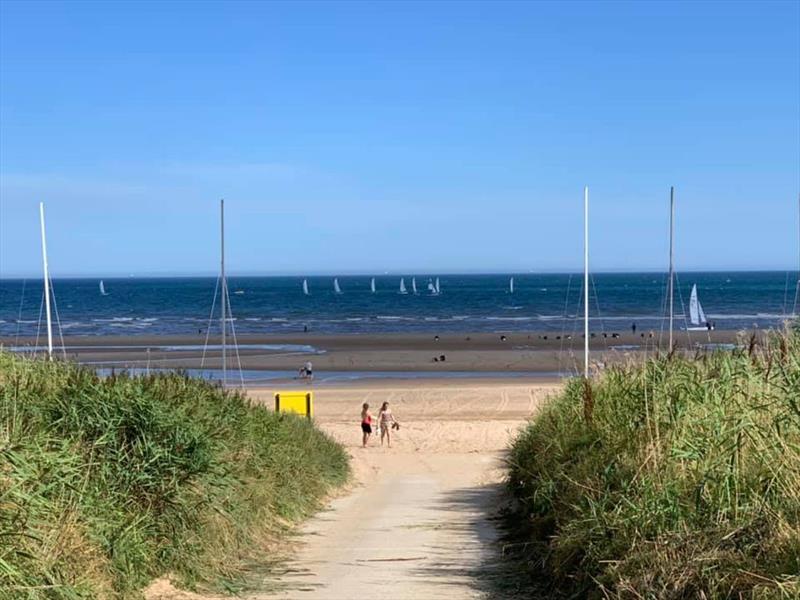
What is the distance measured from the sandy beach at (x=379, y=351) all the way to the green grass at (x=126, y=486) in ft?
81.8

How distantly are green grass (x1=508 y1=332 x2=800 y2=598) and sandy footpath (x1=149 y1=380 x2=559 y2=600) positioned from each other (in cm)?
78

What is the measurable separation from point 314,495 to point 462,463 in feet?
21.4

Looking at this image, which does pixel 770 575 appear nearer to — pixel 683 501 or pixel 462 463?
pixel 683 501

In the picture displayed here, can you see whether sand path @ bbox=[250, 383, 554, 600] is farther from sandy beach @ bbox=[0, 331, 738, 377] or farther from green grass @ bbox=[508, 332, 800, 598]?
sandy beach @ bbox=[0, 331, 738, 377]

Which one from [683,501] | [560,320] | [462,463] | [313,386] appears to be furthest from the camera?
[560,320]

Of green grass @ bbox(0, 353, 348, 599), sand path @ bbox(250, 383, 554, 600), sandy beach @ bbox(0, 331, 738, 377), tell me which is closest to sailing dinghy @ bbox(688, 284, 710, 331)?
sandy beach @ bbox(0, 331, 738, 377)

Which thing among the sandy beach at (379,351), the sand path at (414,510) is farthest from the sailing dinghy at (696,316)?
the sand path at (414,510)

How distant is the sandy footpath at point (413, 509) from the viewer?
723cm

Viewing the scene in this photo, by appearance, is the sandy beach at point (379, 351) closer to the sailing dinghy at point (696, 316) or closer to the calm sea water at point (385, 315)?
the sailing dinghy at point (696, 316)

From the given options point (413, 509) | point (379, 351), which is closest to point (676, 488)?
point (413, 509)

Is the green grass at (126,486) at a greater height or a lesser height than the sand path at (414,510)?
greater

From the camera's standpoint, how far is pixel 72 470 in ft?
21.0

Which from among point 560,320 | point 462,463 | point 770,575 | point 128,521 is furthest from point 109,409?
point 560,320

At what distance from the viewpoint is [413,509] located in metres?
12.0
